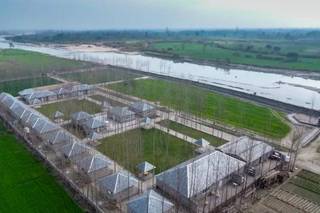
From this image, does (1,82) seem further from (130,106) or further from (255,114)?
(255,114)

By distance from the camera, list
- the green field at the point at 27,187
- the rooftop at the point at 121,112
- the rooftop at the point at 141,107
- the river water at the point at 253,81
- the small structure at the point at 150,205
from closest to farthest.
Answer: the small structure at the point at 150,205 < the green field at the point at 27,187 < the rooftop at the point at 121,112 < the rooftop at the point at 141,107 < the river water at the point at 253,81

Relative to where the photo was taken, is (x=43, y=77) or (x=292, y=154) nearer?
(x=292, y=154)

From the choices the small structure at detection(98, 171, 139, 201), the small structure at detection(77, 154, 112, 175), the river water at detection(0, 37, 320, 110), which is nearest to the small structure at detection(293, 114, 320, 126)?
the river water at detection(0, 37, 320, 110)

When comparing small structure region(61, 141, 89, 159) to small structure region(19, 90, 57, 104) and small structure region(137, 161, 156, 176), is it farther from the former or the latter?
small structure region(19, 90, 57, 104)

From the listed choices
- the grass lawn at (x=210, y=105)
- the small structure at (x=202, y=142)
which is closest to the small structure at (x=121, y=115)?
the grass lawn at (x=210, y=105)

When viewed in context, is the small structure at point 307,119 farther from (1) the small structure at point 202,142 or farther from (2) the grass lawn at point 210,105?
(1) the small structure at point 202,142

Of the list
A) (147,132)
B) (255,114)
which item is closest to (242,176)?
(147,132)

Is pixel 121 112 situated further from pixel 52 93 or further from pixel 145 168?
pixel 52 93
